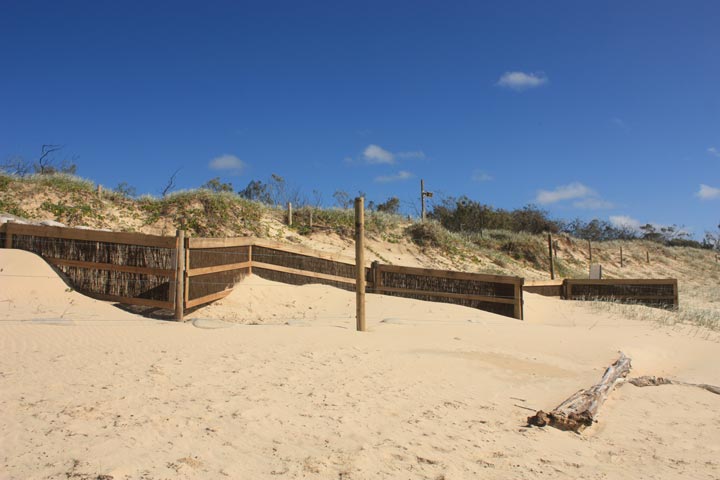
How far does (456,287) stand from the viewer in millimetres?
12375

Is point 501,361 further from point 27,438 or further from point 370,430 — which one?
point 27,438

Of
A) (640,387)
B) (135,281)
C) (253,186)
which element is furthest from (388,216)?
(640,387)

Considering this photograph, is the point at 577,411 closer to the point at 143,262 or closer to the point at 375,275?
the point at 143,262

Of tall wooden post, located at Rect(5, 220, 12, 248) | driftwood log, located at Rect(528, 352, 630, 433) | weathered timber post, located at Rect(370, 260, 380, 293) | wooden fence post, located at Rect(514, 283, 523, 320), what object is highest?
tall wooden post, located at Rect(5, 220, 12, 248)

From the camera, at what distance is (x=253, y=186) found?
2964 centimetres

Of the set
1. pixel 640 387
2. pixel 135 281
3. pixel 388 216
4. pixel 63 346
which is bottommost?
pixel 640 387

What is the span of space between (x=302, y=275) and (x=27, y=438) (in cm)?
834

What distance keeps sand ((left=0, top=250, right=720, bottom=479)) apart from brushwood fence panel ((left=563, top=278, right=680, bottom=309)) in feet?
24.3

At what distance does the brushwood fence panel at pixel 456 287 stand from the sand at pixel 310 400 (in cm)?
308

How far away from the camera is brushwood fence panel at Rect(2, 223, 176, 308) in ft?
27.8

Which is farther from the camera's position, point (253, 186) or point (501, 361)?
point (253, 186)

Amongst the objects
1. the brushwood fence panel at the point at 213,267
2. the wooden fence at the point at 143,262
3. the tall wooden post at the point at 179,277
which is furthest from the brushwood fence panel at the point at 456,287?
the tall wooden post at the point at 179,277

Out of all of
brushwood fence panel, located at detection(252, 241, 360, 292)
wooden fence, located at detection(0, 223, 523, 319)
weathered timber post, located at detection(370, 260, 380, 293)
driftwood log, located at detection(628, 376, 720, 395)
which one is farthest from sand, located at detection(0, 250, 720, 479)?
weathered timber post, located at detection(370, 260, 380, 293)

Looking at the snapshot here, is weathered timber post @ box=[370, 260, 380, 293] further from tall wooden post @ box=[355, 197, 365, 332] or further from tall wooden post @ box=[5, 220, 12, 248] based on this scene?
tall wooden post @ box=[5, 220, 12, 248]
